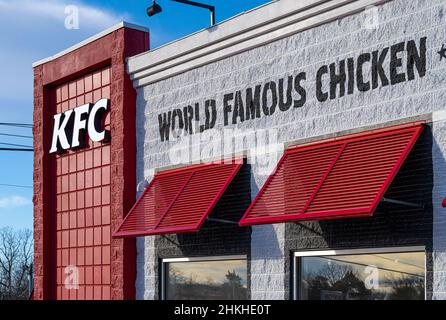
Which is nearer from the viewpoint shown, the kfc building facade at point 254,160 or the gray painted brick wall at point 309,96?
the gray painted brick wall at point 309,96

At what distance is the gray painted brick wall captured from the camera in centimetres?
1220

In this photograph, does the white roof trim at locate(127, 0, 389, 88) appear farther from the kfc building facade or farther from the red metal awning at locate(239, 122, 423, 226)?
the red metal awning at locate(239, 122, 423, 226)

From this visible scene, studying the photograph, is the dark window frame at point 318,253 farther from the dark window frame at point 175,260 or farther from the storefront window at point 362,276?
the dark window frame at point 175,260

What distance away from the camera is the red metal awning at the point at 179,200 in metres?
15.5

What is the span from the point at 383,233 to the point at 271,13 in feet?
16.9

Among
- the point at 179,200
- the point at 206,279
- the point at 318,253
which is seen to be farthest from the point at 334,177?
the point at 206,279

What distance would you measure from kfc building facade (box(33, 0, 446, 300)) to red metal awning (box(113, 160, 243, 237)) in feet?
0.17

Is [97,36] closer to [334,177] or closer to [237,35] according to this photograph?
[237,35]

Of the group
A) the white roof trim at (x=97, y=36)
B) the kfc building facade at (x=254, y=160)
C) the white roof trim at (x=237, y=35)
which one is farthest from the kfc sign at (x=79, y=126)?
the white roof trim at (x=97, y=36)

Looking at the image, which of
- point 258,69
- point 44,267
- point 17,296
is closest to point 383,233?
point 258,69

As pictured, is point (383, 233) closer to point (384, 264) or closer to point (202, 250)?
point (384, 264)

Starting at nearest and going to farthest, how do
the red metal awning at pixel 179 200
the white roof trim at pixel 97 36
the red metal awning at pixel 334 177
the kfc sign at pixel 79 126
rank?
1. the red metal awning at pixel 334 177
2. the red metal awning at pixel 179 200
3. the white roof trim at pixel 97 36
4. the kfc sign at pixel 79 126

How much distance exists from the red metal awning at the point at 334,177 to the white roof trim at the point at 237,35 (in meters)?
2.35

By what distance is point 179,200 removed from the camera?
16.4m
